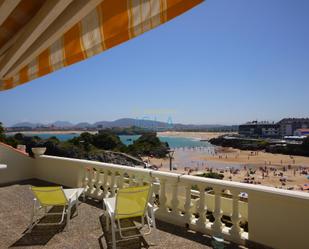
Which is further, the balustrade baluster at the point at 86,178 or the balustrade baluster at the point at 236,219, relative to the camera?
the balustrade baluster at the point at 86,178

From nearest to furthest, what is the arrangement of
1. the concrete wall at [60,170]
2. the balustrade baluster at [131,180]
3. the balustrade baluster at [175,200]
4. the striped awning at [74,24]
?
the striped awning at [74,24] < the balustrade baluster at [175,200] < the balustrade baluster at [131,180] < the concrete wall at [60,170]

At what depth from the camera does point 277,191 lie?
127 inches

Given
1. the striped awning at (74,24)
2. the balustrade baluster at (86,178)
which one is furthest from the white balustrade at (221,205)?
the striped awning at (74,24)

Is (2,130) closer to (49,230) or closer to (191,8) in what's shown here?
(49,230)

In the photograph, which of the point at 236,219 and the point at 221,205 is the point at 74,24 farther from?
the point at 221,205

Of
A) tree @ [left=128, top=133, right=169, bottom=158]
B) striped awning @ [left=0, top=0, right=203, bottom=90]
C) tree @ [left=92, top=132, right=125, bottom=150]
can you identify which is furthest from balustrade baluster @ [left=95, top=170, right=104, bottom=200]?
tree @ [left=128, top=133, right=169, bottom=158]

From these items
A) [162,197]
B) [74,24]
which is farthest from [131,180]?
[74,24]

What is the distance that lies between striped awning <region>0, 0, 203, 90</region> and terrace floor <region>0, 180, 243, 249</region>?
8.24 ft

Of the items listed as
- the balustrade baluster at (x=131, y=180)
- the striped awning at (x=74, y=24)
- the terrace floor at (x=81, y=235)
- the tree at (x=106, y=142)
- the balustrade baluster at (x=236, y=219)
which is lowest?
the tree at (x=106, y=142)

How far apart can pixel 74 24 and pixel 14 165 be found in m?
7.35

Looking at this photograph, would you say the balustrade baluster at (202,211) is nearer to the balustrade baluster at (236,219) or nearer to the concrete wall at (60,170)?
the balustrade baluster at (236,219)

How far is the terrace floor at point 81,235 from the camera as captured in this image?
356cm

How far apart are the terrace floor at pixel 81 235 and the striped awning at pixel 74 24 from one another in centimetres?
251

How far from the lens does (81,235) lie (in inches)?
151
